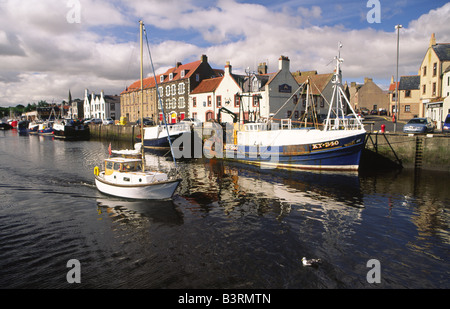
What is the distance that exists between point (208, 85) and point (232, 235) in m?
48.7

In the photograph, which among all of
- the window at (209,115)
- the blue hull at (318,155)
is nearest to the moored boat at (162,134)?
the blue hull at (318,155)

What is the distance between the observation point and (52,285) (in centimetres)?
958

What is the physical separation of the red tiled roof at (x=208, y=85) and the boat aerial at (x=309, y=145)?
81.2ft

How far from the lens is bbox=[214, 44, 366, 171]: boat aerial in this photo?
86.5ft

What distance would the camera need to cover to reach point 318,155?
27469 millimetres

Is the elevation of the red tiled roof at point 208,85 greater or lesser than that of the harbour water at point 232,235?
greater

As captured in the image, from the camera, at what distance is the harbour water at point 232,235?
32.7ft

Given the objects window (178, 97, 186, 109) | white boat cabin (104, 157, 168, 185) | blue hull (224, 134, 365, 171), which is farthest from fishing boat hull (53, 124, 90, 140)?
white boat cabin (104, 157, 168, 185)

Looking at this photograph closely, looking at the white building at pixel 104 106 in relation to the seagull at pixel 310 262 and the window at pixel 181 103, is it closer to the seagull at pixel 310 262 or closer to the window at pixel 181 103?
the window at pixel 181 103

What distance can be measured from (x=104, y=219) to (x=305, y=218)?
10.1 metres

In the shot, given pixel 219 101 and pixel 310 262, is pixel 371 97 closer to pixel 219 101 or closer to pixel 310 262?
pixel 219 101

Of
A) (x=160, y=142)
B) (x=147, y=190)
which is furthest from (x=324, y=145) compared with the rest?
(x=160, y=142)

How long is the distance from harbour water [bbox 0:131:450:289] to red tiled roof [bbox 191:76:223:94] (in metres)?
36.5
